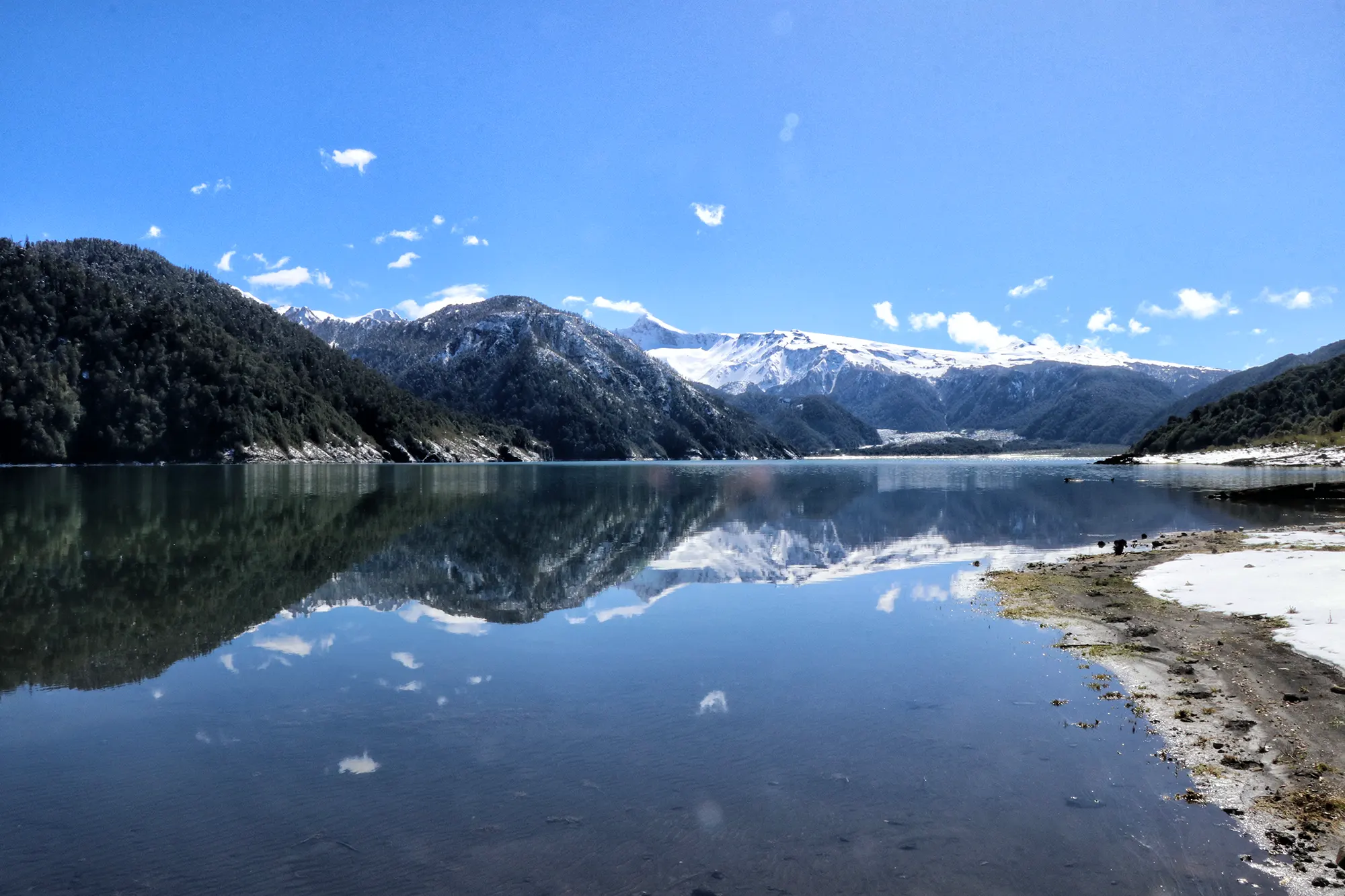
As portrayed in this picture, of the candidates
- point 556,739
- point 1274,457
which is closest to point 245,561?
point 556,739

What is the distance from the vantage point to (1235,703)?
15227mm

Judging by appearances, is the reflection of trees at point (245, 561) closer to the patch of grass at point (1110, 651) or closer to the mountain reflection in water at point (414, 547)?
the mountain reflection in water at point (414, 547)

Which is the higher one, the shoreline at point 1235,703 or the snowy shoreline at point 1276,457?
the snowy shoreline at point 1276,457

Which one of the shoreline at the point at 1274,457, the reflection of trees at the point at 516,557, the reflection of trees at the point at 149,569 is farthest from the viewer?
the shoreline at the point at 1274,457

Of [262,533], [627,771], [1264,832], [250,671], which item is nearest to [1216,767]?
[1264,832]

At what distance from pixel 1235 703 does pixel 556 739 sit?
13.5 meters

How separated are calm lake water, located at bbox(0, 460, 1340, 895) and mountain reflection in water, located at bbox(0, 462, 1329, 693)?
0.31m

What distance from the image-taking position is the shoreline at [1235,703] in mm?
10289

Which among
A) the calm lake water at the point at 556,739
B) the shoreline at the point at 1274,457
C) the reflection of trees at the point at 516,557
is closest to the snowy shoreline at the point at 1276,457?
the shoreline at the point at 1274,457

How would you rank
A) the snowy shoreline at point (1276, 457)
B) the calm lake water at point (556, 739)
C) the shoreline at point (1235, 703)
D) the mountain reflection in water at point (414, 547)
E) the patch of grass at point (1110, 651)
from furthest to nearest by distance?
the snowy shoreline at point (1276, 457)
the mountain reflection in water at point (414, 547)
the patch of grass at point (1110, 651)
the shoreline at point (1235, 703)
the calm lake water at point (556, 739)

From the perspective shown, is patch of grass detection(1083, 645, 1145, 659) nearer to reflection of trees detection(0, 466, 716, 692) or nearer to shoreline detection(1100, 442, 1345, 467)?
reflection of trees detection(0, 466, 716, 692)

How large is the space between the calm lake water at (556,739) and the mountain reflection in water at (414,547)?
31cm

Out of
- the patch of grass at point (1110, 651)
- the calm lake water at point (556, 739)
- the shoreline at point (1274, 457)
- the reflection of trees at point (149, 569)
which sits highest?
the shoreline at point (1274, 457)

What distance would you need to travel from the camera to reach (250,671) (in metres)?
18.2
